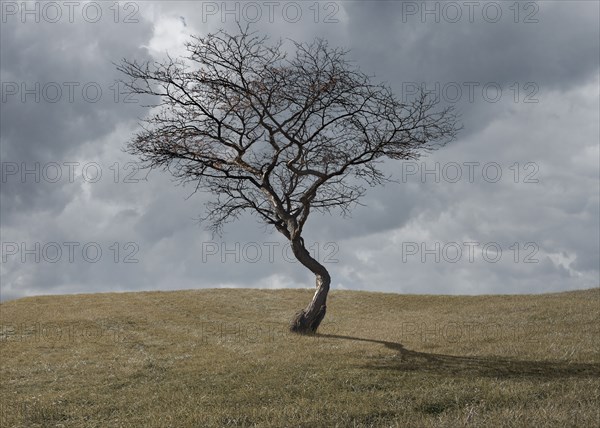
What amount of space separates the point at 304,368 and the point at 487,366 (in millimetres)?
6162

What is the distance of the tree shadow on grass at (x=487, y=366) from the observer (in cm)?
1788

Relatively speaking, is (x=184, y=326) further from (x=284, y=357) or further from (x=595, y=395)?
(x=595, y=395)

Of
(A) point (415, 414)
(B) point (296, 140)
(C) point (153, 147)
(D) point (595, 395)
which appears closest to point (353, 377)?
(A) point (415, 414)

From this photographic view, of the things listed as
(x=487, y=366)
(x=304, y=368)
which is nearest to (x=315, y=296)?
(x=304, y=368)

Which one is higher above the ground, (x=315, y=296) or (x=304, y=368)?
(x=315, y=296)

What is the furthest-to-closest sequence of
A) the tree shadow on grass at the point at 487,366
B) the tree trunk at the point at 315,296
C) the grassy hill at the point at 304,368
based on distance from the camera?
the tree trunk at the point at 315,296
the tree shadow on grass at the point at 487,366
the grassy hill at the point at 304,368

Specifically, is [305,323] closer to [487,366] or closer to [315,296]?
[315,296]

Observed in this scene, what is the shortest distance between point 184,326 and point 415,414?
2429 centimetres

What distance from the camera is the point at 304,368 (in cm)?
1895

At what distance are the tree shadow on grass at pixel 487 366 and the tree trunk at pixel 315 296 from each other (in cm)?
859

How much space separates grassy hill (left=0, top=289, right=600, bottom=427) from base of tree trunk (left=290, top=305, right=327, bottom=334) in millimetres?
668

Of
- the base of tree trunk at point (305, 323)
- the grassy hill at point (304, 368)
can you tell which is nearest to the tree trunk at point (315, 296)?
the base of tree trunk at point (305, 323)

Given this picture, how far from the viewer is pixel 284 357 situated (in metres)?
21.7

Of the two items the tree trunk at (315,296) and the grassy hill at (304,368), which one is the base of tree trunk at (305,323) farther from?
the grassy hill at (304,368)
